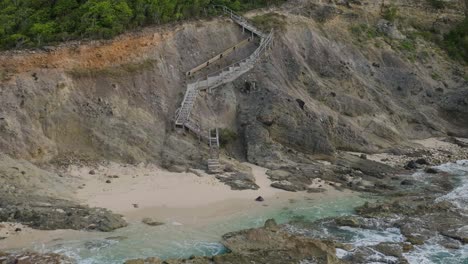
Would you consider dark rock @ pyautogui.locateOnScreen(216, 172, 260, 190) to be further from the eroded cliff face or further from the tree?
the tree

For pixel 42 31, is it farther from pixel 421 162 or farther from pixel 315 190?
pixel 421 162

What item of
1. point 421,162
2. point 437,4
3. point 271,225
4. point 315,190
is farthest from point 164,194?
point 437,4

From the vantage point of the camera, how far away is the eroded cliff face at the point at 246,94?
30.1 metres

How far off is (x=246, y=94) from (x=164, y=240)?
1706cm

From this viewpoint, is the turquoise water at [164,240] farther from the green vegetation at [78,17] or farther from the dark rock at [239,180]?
the green vegetation at [78,17]

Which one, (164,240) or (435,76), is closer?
(164,240)

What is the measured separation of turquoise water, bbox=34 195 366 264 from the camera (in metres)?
20.2

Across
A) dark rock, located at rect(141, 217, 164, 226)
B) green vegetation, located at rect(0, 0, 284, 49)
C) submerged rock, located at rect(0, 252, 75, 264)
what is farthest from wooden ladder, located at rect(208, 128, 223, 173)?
submerged rock, located at rect(0, 252, 75, 264)

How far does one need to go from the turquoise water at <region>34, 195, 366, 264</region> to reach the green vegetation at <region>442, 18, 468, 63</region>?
106ft

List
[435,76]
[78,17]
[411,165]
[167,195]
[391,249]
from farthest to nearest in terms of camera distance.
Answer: [435,76] → [78,17] → [411,165] → [167,195] → [391,249]

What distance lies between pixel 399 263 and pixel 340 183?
10.7 meters

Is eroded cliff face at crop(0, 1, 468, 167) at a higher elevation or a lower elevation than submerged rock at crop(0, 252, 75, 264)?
higher

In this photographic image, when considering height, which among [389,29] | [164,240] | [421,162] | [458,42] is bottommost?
[421,162]

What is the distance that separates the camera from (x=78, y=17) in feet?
116
